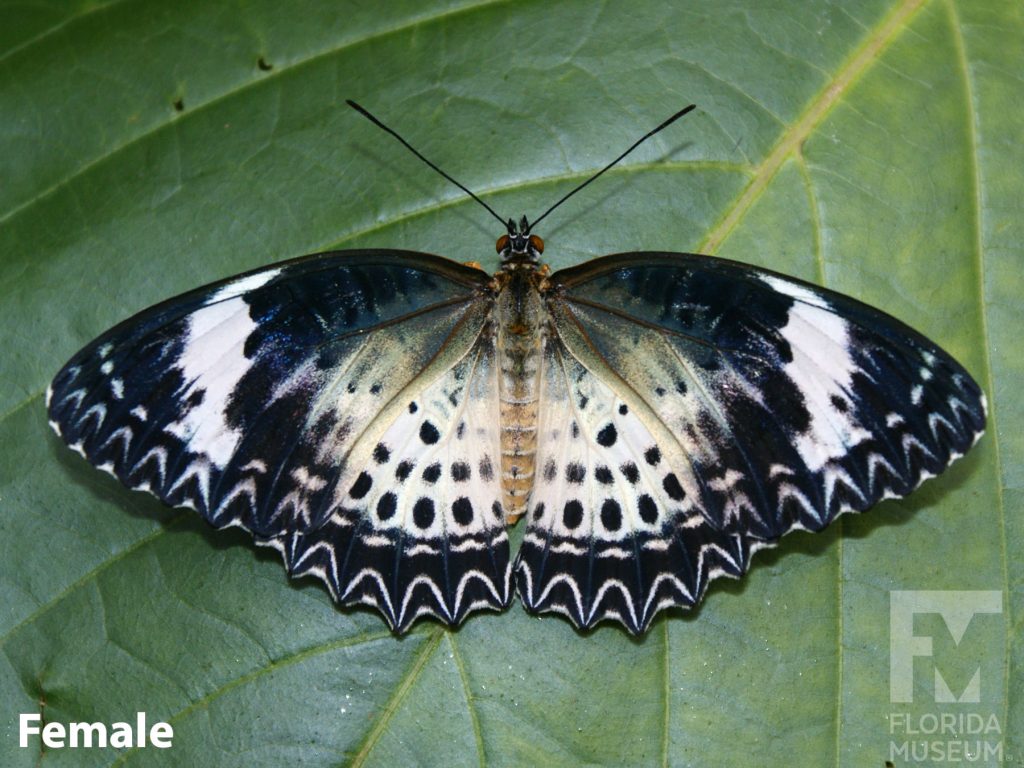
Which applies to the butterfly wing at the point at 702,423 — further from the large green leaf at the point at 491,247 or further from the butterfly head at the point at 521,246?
the large green leaf at the point at 491,247

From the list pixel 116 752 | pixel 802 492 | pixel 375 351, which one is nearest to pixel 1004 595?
pixel 802 492

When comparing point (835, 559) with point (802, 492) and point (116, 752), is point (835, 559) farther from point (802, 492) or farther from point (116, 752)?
point (116, 752)

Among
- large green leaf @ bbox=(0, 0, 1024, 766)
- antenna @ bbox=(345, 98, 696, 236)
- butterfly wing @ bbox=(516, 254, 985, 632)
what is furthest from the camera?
antenna @ bbox=(345, 98, 696, 236)

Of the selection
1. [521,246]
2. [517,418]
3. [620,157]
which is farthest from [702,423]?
[620,157]

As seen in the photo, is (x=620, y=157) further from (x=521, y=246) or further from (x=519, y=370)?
(x=519, y=370)

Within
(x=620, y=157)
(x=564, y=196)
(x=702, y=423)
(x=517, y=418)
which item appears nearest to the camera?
(x=702, y=423)

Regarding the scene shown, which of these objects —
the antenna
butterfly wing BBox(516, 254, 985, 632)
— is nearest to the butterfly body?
butterfly wing BBox(516, 254, 985, 632)

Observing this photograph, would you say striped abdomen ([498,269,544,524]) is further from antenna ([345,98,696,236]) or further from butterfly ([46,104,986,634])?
antenna ([345,98,696,236])
